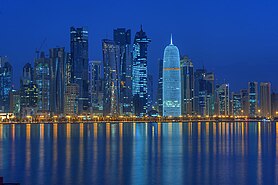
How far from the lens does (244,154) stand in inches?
2052

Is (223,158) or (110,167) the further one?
(223,158)

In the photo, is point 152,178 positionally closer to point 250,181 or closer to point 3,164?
point 250,181

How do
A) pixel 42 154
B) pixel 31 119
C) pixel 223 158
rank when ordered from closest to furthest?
pixel 223 158 → pixel 42 154 → pixel 31 119

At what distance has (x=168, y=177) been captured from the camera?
35.6m

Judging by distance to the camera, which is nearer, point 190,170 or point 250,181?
point 250,181

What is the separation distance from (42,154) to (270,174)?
909 inches

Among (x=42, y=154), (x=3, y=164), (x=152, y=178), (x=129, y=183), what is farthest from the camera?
(x=42, y=154)

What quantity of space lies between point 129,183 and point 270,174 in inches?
399

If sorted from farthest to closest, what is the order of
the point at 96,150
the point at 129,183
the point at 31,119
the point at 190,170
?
the point at 31,119
the point at 96,150
the point at 190,170
the point at 129,183

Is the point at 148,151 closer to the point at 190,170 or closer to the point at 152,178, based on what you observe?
the point at 190,170

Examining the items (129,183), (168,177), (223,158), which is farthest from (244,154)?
(129,183)

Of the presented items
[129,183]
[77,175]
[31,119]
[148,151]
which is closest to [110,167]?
[77,175]

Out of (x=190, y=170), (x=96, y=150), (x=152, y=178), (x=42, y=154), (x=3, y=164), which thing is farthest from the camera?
(x=96, y=150)

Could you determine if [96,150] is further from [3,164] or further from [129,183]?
[129,183]
